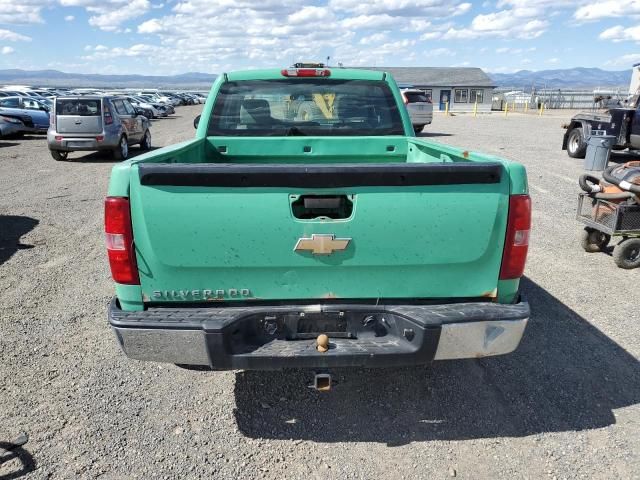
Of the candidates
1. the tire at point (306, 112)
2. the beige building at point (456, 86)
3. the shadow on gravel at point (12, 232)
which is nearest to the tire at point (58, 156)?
the shadow on gravel at point (12, 232)

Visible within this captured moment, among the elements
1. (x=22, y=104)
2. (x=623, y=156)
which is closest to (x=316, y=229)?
(x=623, y=156)

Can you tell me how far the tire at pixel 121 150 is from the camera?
47.7 ft

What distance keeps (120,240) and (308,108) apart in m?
2.73

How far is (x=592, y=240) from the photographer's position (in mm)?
6434

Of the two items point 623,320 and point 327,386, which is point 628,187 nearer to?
point 623,320

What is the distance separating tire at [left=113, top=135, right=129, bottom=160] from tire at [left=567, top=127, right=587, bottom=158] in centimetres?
1280

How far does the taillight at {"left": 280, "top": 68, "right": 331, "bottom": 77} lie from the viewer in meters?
4.69

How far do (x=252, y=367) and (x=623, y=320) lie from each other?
356 centimetres

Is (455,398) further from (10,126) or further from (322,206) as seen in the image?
(10,126)

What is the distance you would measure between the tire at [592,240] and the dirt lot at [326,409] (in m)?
1.36

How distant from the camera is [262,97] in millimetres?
4824

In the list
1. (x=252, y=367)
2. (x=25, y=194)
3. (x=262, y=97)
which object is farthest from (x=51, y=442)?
(x=25, y=194)

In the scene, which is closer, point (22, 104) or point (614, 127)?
point (614, 127)

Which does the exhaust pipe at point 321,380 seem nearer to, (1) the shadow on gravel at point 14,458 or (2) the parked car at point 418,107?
(1) the shadow on gravel at point 14,458
